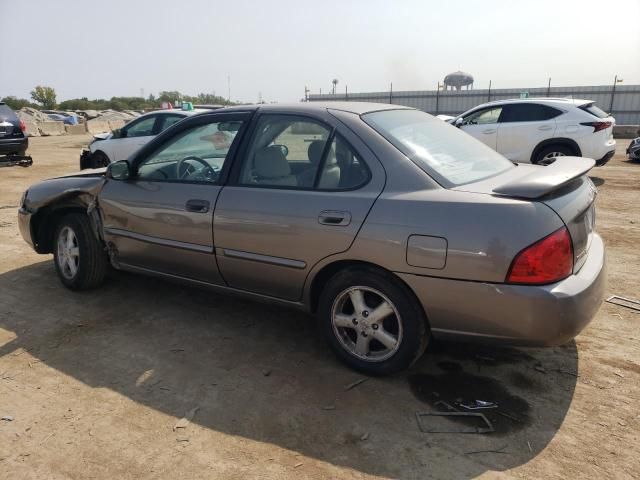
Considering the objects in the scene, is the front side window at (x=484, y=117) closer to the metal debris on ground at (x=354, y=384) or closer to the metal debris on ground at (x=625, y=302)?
the metal debris on ground at (x=625, y=302)

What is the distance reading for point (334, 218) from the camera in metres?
2.99

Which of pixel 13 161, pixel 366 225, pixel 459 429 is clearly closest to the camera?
pixel 459 429

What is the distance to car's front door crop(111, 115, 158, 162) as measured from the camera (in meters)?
9.66

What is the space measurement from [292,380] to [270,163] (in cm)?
144

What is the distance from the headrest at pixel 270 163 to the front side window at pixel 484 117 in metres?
8.23

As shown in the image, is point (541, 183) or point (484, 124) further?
point (484, 124)

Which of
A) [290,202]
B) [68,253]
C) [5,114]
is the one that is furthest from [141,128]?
[290,202]

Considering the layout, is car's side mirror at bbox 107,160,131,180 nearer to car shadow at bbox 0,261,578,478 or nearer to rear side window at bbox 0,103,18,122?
car shadow at bbox 0,261,578,478

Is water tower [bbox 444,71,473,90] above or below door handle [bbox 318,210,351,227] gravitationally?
above

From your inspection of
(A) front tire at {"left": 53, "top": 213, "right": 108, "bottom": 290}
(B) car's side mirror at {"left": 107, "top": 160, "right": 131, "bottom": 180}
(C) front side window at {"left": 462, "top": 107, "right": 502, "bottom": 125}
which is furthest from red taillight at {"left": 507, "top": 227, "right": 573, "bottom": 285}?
(C) front side window at {"left": 462, "top": 107, "right": 502, "bottom": 125}

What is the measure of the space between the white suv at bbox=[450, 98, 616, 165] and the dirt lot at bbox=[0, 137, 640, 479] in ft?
20.3

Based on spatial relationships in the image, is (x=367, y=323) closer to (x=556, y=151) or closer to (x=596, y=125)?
(x=556, y=151)

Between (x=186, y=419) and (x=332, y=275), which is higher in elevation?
(x=332, y=275)

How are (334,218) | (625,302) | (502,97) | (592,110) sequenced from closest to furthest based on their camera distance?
(334,218) < (625,302) < (592,110) < (502,97)
